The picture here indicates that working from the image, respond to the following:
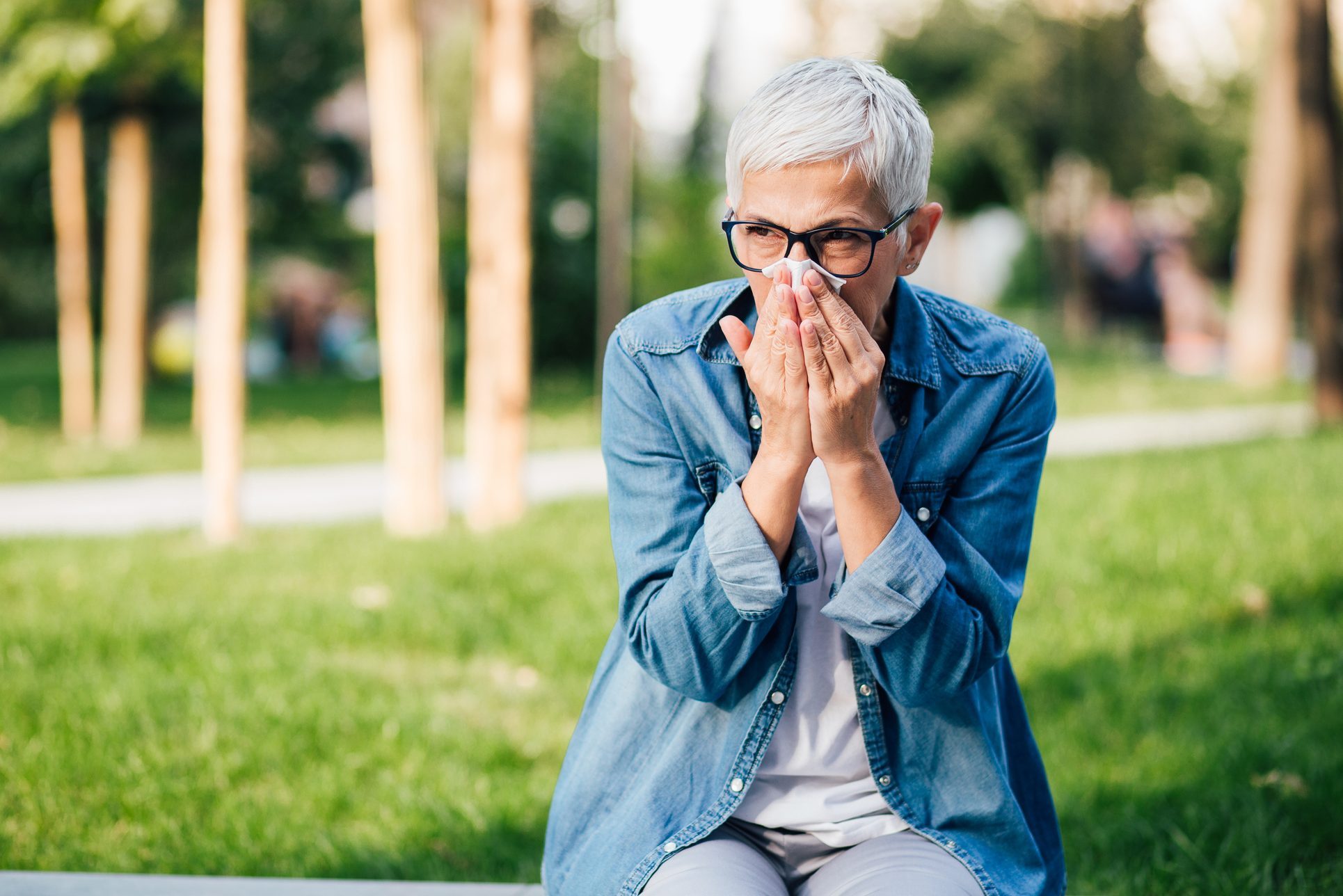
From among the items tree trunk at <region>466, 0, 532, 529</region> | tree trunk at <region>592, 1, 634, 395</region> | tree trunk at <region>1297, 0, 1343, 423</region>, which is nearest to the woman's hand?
tree trunk at <region>466, 0, 532, 529</region>

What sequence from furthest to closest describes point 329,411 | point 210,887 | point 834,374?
1. point 329,411
2. point 210,887
3. point 834,374

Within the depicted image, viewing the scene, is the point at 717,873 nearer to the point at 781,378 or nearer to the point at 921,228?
the point at 781,378

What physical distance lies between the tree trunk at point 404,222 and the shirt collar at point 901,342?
16.3 feet

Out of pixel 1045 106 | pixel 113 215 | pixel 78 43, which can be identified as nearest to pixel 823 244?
pixel 78 43

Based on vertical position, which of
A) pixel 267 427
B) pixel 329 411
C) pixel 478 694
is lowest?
pixel 329 411

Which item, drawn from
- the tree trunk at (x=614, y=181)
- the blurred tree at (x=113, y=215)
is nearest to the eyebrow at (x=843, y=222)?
the blurred tree at (x=113, y=215)

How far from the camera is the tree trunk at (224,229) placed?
6680mm

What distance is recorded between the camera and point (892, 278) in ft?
6.42

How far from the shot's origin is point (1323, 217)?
9516mm

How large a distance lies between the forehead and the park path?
6084 millimetres

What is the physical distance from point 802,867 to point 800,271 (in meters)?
0.90

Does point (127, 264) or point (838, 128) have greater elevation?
point (838, 128)

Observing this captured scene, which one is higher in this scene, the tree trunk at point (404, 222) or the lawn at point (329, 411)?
the tree trunk at point (404, 222)

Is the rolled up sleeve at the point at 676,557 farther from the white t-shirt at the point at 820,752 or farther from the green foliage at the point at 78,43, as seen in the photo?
the green foliage at the point at 78,43
